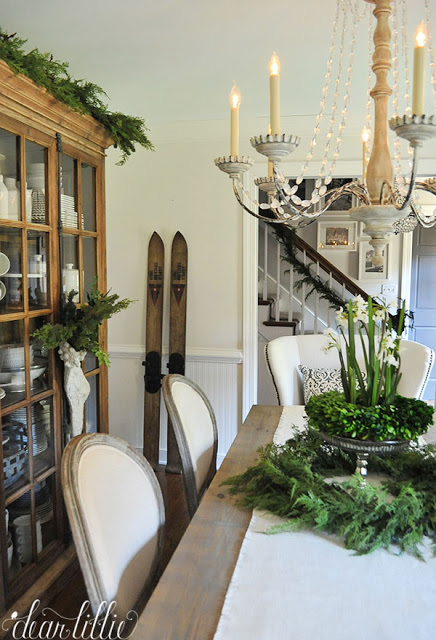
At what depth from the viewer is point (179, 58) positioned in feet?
8.51

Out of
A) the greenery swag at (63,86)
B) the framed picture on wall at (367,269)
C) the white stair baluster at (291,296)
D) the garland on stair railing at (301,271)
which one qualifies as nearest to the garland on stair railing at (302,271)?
the garland on stair railing at (301,271)

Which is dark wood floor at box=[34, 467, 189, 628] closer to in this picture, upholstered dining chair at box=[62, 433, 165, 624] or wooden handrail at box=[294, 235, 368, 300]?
upholstered dining chair at box=[62, 433, 165, 624]

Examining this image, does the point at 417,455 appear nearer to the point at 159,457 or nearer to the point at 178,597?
the point at 178,597

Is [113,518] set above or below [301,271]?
below

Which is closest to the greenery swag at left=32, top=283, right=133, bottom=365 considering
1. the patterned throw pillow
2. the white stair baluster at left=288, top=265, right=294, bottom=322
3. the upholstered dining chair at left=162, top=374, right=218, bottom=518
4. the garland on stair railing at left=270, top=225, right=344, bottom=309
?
the upholstered dining chair at left=162, top=374, right=218, bottom=518

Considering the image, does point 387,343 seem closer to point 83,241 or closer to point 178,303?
point 83,241

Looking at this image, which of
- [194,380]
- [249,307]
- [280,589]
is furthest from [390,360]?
[194,380]

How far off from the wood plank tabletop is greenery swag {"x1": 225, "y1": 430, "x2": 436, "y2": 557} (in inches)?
3.2

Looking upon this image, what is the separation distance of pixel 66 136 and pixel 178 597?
6.60ft

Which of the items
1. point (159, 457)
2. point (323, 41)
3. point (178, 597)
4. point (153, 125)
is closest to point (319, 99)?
Answer: point (323, 41)

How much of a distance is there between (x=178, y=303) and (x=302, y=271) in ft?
6.73

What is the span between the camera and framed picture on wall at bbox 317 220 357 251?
6551 millimetres

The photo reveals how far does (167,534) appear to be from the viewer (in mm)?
2977

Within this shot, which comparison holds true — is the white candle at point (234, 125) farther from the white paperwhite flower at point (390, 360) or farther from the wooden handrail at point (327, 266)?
the wooden handrail at point (327, 266)
